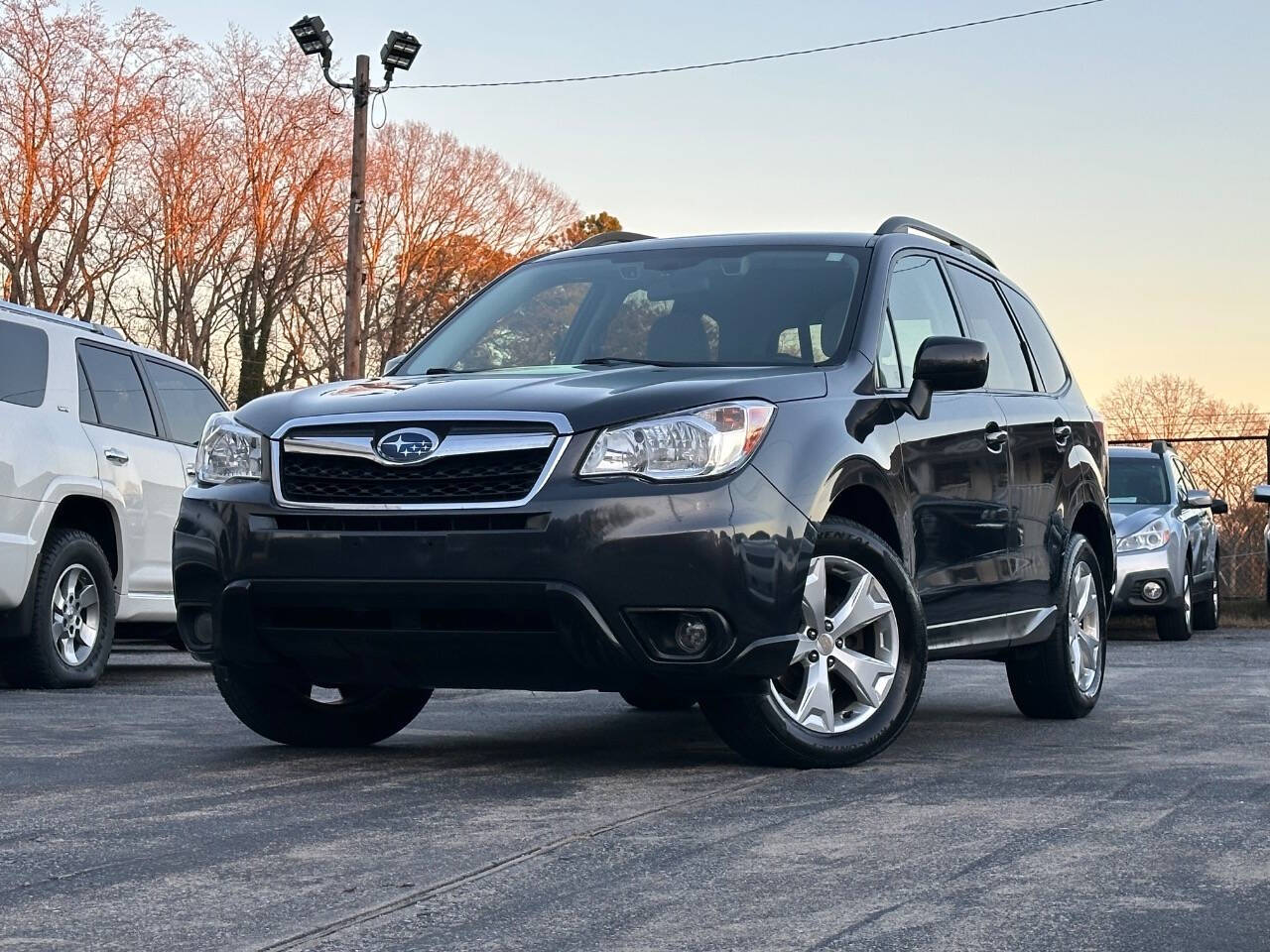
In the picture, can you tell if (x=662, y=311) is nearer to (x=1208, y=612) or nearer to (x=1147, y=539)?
(x=1147, y=539)

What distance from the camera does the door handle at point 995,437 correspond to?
6957 millimetres

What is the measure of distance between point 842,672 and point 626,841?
1.57m

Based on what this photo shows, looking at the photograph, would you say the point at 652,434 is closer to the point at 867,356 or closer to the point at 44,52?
the point at 867,356

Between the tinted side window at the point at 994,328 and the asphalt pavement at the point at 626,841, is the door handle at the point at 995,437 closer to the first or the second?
the tinted side window at the point at 994,328

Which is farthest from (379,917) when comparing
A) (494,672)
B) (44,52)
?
(44,52)

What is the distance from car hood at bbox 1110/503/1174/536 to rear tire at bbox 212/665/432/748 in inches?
404

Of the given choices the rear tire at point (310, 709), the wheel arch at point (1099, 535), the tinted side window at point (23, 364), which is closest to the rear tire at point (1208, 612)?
the wheel arch at point (1099, 535)

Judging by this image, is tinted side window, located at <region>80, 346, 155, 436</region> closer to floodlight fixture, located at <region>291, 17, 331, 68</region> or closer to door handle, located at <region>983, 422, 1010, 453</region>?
door handle, located at <region>983, 422, 1010, 453</region>

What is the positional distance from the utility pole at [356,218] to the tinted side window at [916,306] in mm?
18149

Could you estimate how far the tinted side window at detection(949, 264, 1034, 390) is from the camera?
7531mm

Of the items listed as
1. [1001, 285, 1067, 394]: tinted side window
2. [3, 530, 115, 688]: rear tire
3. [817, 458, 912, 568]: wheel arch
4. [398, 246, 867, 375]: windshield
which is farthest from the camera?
[3, 530, 115, 688]: rear tire

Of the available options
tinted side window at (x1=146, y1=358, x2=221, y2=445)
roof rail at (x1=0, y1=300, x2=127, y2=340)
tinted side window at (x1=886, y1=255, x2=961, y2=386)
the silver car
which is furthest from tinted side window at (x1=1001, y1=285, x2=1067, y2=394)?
the silver car

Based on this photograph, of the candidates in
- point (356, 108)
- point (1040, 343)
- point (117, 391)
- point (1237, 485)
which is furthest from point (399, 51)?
point (1040, 343)

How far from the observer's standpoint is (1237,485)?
23891mm
